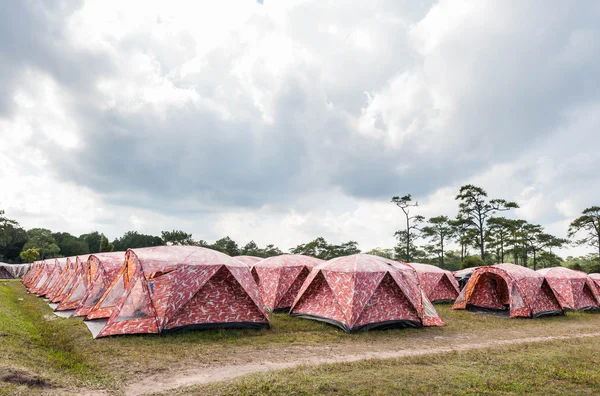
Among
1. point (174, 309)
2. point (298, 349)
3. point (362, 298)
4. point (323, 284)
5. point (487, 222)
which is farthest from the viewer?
point (487, 222)

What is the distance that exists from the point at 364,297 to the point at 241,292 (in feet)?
14.0

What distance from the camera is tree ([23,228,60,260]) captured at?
6757 centimetres

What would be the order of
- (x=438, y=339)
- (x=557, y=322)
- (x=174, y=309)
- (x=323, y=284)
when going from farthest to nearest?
(x=557, y=322)
(x=323, y=284)
(x=438, y=339)
(x=174, y=309)

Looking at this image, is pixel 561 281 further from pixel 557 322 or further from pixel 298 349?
pixel 298 349

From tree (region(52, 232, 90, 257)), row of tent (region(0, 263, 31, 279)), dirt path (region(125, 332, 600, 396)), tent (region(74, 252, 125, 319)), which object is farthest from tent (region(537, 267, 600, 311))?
tree (region(52, 232, 90, 257))

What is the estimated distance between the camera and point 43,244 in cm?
6925

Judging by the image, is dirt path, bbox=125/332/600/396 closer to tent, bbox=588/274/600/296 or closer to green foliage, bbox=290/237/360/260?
tent, bbox=588/274/600/296

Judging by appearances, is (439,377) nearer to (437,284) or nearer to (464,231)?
(437,284)

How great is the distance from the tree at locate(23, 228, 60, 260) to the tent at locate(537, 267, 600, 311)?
80332mm

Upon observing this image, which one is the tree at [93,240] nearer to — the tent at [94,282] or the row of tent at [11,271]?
the row of tent at [11,271]

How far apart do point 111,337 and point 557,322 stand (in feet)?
58.8

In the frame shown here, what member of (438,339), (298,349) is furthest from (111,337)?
(438,339)

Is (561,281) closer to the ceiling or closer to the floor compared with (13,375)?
closer to the ceiling

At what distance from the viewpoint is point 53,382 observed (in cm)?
591
